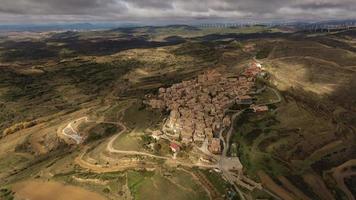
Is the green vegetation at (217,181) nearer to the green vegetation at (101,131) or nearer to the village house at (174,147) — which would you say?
the village house at (174,147)

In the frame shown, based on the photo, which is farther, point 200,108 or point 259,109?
point 259,109

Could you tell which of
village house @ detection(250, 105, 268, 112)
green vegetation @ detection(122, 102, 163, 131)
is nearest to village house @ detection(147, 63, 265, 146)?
village house @ detection(250, 105, 268, 112)

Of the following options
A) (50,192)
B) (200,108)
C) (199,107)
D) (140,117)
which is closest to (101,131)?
(140,117)

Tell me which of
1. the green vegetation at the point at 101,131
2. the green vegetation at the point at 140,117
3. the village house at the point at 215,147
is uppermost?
the village house at the point at 215,147

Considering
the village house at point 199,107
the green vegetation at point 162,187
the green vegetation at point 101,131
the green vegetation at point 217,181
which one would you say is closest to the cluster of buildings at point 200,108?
the village house at point 199,107

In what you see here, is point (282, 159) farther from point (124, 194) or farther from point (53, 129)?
point (53, 129)

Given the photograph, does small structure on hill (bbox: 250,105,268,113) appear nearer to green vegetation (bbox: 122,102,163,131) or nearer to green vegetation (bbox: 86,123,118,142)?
green vegetation (bbox: 122,102,163,131)

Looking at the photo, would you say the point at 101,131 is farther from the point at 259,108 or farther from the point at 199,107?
the point at 259,108

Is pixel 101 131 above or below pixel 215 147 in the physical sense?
below
